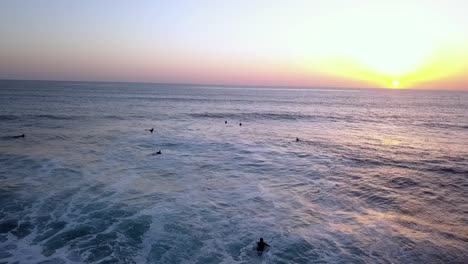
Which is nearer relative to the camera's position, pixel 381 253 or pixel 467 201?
pixel 381 253

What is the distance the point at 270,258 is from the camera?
12.5 meters

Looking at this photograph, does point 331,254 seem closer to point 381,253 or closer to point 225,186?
point 381,253

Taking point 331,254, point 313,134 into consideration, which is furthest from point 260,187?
point 313,134

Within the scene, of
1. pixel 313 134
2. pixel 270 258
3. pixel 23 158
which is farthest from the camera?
pixel 313 134

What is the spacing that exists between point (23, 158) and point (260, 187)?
1932cm

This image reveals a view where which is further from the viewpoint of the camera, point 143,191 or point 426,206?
point 143,191

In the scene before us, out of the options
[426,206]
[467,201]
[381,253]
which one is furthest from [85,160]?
[467,201]

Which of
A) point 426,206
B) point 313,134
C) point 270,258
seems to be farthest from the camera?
point 313,134

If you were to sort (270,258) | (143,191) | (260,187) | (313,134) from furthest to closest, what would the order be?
(313,134) → (260,187) → (143,191) → (270,258)

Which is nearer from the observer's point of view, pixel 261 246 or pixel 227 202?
pixel 261 246

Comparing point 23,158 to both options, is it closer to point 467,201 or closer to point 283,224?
point 283,224

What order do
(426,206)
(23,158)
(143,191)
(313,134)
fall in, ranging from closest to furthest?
(426,206)
(143,191)
(23,158)
(313,134)

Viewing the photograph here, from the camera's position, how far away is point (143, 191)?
63.8ft

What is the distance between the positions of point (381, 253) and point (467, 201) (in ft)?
30.9
